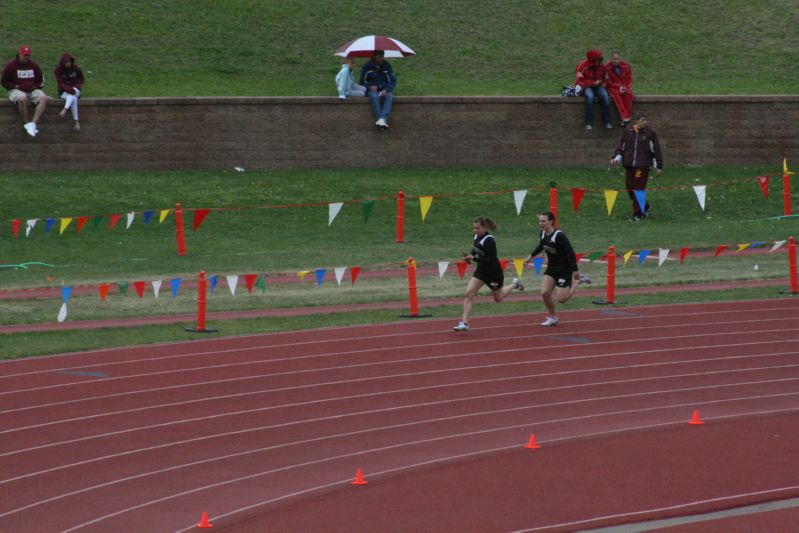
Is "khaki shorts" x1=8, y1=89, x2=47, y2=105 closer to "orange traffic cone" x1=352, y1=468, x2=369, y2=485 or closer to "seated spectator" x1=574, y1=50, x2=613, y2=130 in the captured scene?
"seated spectator" x1=574, y1=50, x2=613, y2=130

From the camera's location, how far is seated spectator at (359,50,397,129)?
31375 millimetres

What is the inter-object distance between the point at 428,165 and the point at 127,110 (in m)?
6.81

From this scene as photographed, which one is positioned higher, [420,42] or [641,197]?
[420,42]

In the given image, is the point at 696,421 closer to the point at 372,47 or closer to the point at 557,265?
the point at 557,265

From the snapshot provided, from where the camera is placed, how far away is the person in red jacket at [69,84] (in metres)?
29.8

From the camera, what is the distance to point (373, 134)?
31.7m

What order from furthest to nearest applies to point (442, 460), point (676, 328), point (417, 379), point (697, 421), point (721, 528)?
point (676, 328) → point (417, 379) → point (697, 421) → point (442, 460) → point (721, 528)

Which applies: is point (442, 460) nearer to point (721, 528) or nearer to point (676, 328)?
point (721, 528)

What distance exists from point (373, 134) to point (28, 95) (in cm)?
755

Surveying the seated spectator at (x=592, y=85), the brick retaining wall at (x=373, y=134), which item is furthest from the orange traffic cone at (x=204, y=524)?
the seated spectator at (x=592, y=85)

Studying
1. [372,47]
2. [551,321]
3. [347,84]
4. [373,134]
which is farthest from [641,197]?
[551,321]

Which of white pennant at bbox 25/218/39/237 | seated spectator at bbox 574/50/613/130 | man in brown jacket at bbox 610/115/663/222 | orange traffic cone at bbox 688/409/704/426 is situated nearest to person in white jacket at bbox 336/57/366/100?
seated spectator at bbox 574/50/613/130

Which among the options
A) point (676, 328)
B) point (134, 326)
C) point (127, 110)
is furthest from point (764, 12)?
point (134, 326)

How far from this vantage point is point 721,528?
34.8 ft
